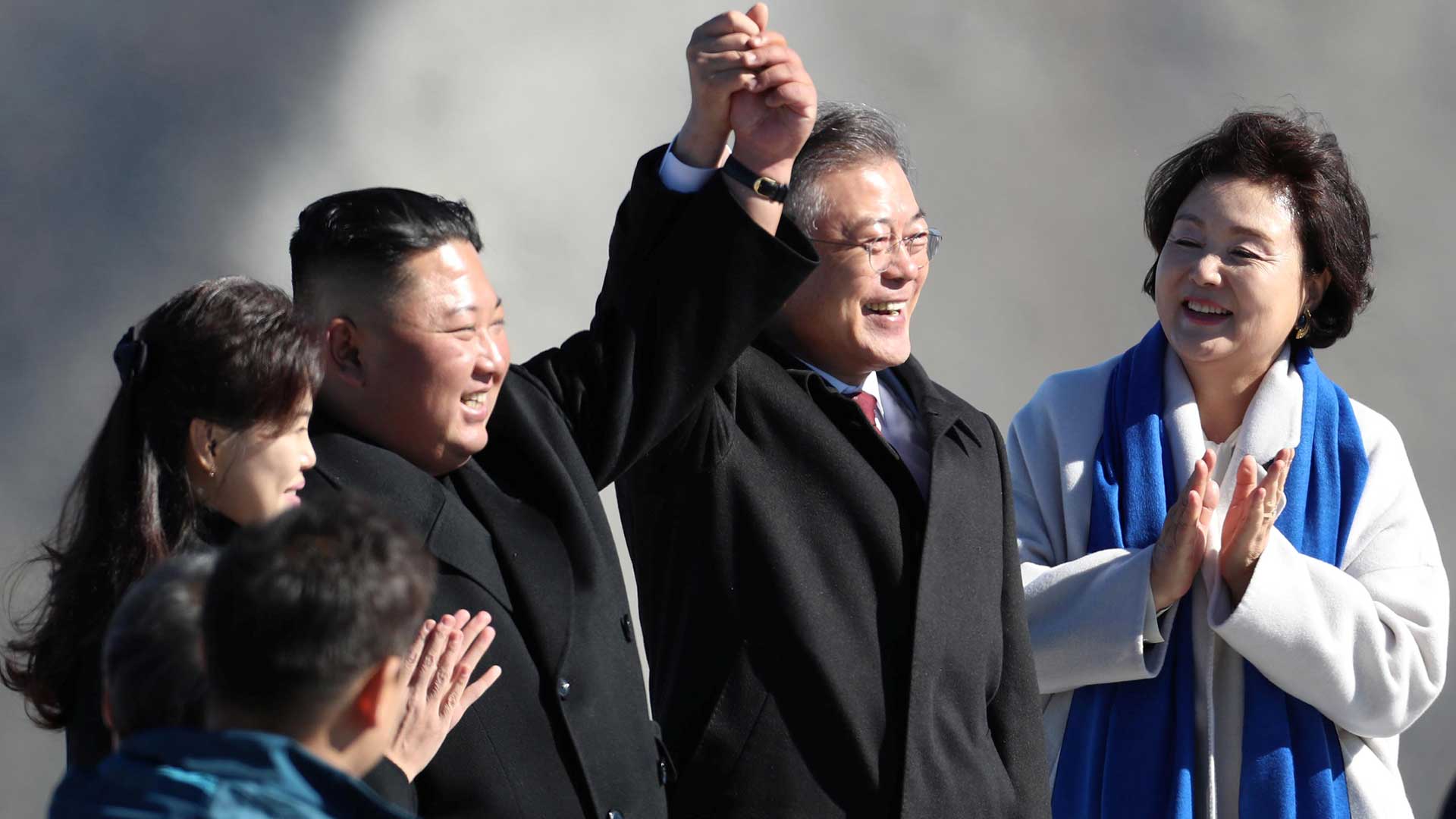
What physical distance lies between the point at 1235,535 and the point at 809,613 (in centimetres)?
99

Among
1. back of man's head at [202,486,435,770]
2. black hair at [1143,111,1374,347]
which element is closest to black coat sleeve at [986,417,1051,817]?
black hair at [1143,111,1374,347]

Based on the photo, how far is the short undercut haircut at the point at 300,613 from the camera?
1.41 meters

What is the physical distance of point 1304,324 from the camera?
10.5 feet

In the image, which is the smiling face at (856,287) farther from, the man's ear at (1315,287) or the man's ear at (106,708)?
the man's ear at (106,708)

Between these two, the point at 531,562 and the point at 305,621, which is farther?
the point at 531,562

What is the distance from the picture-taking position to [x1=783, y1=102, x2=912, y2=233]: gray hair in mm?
2572

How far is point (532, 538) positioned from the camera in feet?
6.62

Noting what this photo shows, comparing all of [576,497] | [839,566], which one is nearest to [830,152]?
[839,566]

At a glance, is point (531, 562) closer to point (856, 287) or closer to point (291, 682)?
point (291, 682)

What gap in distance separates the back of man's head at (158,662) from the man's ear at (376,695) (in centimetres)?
14

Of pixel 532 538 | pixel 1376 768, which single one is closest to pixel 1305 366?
pixel 1376 768

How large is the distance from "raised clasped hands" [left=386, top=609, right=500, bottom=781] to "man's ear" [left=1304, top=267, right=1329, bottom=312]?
1.95 metres

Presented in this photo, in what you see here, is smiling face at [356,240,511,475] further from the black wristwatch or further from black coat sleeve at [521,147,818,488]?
the black wristwatch

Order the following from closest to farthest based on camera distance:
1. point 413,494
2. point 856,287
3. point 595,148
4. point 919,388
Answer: point 413,494 → point 856,287 → point 919,388 → point 595,148
